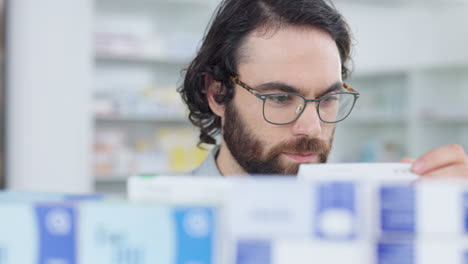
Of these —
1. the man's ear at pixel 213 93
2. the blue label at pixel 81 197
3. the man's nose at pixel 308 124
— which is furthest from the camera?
the man's ear at pixel 213 93

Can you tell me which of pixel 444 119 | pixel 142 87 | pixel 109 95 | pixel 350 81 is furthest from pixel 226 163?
pixel 444 119

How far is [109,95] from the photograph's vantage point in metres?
3.83

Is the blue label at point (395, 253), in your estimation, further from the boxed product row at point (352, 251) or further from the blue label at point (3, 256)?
the blue label at point (3, 256)

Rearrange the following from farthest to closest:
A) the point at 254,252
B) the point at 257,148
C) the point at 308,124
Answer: the point at 257,148, the point at 308,124, the point at 254,252

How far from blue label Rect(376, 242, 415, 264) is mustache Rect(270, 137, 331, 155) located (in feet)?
2.89

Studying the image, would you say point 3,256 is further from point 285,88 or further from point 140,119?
point 140,119

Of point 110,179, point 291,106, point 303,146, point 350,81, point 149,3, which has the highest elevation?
point 149,3

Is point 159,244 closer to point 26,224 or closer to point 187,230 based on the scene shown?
point 187,230

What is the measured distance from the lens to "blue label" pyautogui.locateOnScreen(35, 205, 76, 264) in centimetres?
57

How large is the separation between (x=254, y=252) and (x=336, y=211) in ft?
0.30

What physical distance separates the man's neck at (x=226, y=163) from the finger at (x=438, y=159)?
2.98 ft

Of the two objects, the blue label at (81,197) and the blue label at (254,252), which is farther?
the blue label at (81,197)

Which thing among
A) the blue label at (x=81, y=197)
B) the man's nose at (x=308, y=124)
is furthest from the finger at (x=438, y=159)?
the man's nose at (x=308, y=124)

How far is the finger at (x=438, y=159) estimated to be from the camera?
695 mm
